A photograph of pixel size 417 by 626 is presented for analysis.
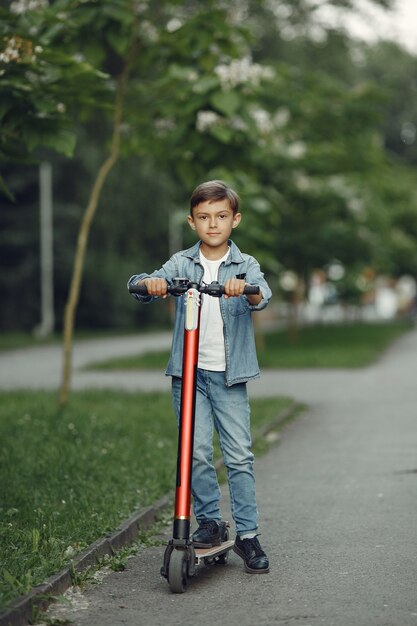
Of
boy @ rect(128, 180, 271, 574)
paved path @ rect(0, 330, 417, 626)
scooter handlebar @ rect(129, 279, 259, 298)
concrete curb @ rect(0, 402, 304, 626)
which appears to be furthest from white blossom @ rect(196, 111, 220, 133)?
scooter handlebar @ rect(129, 279, 259, 298)

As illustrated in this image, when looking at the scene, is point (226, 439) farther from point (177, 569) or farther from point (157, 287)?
point (157, 287)

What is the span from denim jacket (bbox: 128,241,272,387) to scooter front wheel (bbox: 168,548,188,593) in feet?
2.68

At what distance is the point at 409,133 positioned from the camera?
2591 inches

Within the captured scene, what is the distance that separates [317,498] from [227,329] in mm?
2693

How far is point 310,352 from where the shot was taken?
2383 centimetres

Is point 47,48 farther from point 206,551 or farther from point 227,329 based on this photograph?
point 206,551

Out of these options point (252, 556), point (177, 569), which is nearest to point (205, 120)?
point (252, 556)

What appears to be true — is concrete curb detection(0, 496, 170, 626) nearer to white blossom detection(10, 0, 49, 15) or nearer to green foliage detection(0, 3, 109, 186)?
green foliage detection(0, 3, 109, 186)

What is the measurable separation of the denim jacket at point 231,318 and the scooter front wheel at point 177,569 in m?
0.82

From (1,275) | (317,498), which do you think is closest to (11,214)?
(1,275)

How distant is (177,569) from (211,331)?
1.10 meters

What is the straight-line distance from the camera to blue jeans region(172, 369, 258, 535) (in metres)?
5.64

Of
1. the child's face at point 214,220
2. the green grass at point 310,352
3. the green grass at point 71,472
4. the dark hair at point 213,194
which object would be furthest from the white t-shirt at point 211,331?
the green grass at point 310,352

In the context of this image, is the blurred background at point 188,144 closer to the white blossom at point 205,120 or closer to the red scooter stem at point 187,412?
the white blossom at point 205,120
